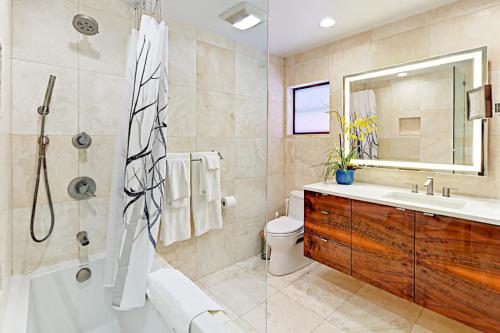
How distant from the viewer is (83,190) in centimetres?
159

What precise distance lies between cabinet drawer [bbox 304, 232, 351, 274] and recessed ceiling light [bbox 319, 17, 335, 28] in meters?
1.98

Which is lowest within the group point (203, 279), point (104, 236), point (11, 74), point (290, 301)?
point (290, 301)

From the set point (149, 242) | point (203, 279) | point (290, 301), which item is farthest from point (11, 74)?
point (290, 301)

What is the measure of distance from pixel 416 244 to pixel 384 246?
0.22 m

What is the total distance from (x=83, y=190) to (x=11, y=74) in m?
0.73

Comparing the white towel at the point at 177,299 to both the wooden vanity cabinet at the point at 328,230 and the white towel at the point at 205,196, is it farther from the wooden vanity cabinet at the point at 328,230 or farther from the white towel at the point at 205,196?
the wooden vanity cabinet at the point at 328,230

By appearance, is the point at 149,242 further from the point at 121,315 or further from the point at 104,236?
the point at 121,315

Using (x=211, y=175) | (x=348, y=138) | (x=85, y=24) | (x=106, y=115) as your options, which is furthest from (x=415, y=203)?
(x=85, y=24)

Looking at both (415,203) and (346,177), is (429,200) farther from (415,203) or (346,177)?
(346,177)

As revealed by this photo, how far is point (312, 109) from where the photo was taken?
3055mm

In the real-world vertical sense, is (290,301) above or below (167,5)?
below

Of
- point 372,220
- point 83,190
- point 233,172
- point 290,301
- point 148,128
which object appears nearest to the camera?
point 148,128

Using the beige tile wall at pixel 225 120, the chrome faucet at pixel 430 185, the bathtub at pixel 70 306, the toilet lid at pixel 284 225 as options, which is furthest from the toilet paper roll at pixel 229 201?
the chrome faucet at pixel 430 185

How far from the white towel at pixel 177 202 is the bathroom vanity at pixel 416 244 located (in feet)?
3.86
